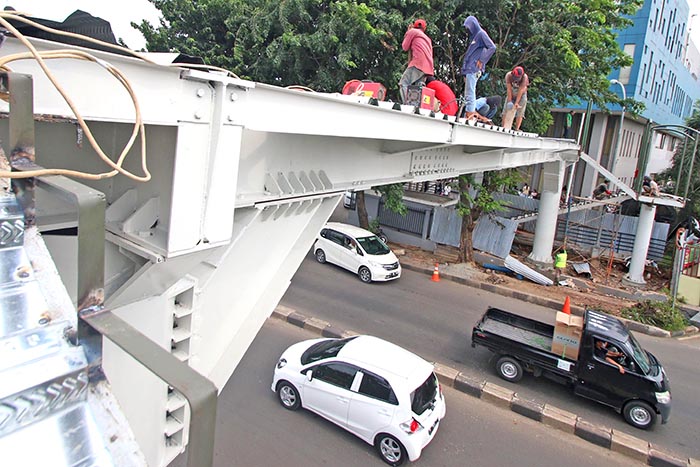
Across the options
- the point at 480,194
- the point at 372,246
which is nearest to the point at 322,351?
the point at 372,246

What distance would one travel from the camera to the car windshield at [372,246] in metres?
14.1

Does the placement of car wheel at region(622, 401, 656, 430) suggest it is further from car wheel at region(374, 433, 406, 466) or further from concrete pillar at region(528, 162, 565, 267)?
concrete pillar at region(528, 162, 565, 267)

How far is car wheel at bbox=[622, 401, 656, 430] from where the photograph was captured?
24.7 feet

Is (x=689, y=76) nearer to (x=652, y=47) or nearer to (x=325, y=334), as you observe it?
(x=652, y=47)

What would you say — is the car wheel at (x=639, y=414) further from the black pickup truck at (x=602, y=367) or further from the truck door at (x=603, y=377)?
the truck door at (x=603, y=377)

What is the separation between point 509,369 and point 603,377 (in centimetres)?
156

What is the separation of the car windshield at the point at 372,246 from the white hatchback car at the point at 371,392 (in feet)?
21.8

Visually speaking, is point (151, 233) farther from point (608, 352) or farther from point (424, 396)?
point (608, 352)

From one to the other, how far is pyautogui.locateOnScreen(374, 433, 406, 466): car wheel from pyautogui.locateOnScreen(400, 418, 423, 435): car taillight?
0.22 meters

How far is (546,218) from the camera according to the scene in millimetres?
16156

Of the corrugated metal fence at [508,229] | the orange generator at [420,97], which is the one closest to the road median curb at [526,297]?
the corrugated metal fence at [508,229]

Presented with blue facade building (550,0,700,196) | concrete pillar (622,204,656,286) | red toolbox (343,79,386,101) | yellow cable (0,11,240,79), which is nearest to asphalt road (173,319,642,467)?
red toolbox (343,79,386,101)

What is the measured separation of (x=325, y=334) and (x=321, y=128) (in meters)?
7.05

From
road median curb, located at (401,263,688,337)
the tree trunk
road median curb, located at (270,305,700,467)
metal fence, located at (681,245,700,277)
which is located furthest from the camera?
the tree trunk
